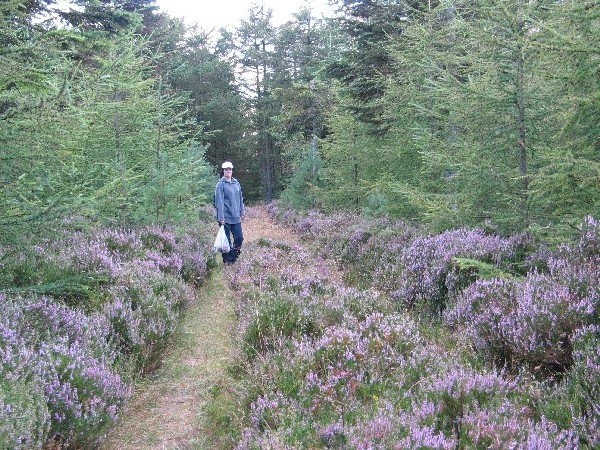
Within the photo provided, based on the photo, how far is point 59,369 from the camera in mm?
3957

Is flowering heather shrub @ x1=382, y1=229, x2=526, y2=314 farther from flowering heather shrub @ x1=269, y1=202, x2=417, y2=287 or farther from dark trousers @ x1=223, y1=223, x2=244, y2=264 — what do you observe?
dark trousers @ x1=223, y1=223, x2=244, y2=264

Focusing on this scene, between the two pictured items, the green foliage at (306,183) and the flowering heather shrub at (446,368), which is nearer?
the flowering heather shrub at (446,368)

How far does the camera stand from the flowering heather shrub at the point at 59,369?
137 inches

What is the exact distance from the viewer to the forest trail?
13.9 ft

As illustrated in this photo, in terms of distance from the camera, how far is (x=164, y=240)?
402 inches

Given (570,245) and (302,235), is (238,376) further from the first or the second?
(302,235)

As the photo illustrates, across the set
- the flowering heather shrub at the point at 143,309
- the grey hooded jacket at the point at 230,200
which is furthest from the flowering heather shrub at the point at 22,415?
the grey hooded jacket at the point at 230,200

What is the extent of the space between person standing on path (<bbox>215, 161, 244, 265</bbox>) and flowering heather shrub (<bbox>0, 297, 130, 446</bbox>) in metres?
6.39

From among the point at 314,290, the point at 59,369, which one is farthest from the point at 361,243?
the point at 59,369

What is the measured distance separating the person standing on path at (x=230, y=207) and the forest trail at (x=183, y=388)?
3.26 metres

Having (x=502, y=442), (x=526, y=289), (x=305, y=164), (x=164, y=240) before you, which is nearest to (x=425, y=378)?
(x=502, y=442)

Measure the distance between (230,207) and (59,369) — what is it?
7.88 metres

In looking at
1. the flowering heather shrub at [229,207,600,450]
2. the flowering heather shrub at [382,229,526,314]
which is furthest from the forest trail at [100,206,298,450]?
the flowering heather shrub at [382,229,526,314]

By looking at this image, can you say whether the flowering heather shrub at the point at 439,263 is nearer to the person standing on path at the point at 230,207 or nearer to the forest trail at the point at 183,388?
the forest trail at the point at 183,388
